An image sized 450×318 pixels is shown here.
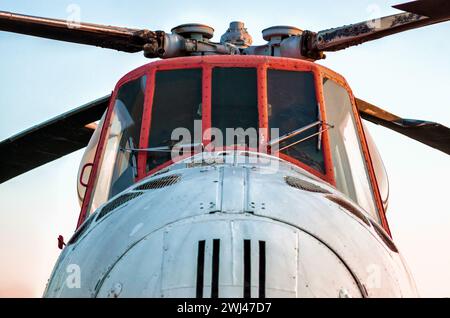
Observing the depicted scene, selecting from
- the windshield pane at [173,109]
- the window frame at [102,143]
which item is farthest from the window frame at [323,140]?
the window frame at [102,143]

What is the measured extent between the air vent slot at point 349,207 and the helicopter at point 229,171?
0.7 inches

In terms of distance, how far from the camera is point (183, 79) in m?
7.93

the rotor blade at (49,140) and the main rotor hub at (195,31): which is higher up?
the main rotor hub at (195,31)

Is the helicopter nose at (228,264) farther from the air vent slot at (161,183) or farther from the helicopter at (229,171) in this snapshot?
the air vent slot at (161,183)

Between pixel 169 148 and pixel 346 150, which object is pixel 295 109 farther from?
pixel 169 148

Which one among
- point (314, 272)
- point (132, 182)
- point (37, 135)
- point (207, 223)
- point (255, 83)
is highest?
point (37, 135)

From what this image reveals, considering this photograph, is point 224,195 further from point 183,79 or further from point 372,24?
point 372,24

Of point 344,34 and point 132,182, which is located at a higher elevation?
point 344,34

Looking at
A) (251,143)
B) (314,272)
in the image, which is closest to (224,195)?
(314,272)

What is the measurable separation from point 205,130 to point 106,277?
255 centimetres

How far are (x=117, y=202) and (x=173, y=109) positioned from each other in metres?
1.85

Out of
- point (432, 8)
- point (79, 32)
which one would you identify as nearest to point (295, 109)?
point (432, 8)

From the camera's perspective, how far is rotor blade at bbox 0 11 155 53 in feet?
29.9

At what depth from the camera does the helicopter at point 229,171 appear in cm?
486
